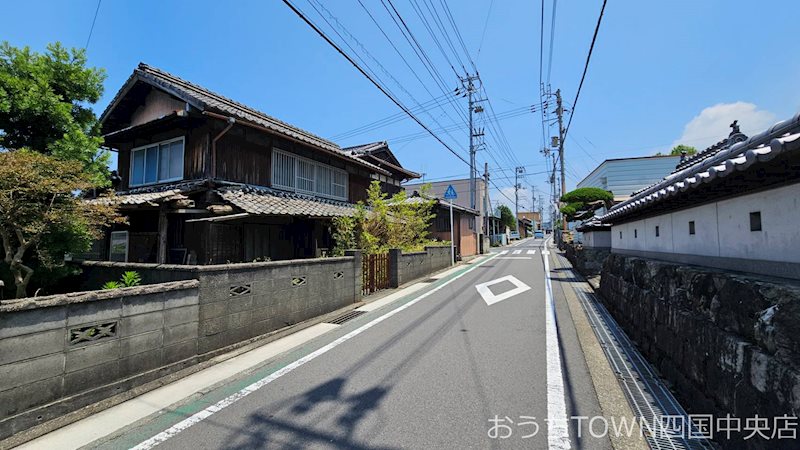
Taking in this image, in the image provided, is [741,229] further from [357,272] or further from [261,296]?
[357,272]

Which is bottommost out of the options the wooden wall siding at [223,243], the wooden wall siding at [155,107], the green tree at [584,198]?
the wooden wall siding at [223,243]

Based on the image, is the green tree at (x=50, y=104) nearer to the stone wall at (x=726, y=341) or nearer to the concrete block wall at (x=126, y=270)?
the concrete block wall at (x=126, y=270)

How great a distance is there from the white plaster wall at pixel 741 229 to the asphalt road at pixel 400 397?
88.4 inches

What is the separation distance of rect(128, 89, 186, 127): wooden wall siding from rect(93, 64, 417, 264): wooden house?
4 centimetres

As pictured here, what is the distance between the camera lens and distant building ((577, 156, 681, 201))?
2512 cm

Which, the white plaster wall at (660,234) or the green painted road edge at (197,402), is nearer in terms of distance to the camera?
the green painted road edge at (197,402)

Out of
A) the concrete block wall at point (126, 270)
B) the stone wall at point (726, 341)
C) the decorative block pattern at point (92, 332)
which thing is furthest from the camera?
the concrete block wall at point (126, 270)

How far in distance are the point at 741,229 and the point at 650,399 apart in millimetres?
2134

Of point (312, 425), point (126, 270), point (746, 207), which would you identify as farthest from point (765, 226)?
point (126, 270)

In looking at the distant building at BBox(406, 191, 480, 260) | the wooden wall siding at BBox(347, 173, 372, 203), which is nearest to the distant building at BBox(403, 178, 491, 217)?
the distant building at BBox(406, 191, 480, 260)

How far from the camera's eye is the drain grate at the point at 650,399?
3053 millimetres

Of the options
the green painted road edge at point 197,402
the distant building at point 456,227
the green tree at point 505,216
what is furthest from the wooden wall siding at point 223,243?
the green tree at point 505,216

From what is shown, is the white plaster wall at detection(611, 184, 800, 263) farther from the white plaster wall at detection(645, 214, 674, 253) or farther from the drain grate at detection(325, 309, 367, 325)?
the drain grate at detection(325, 309, 367, 325)

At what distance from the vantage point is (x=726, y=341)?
2.92 m
